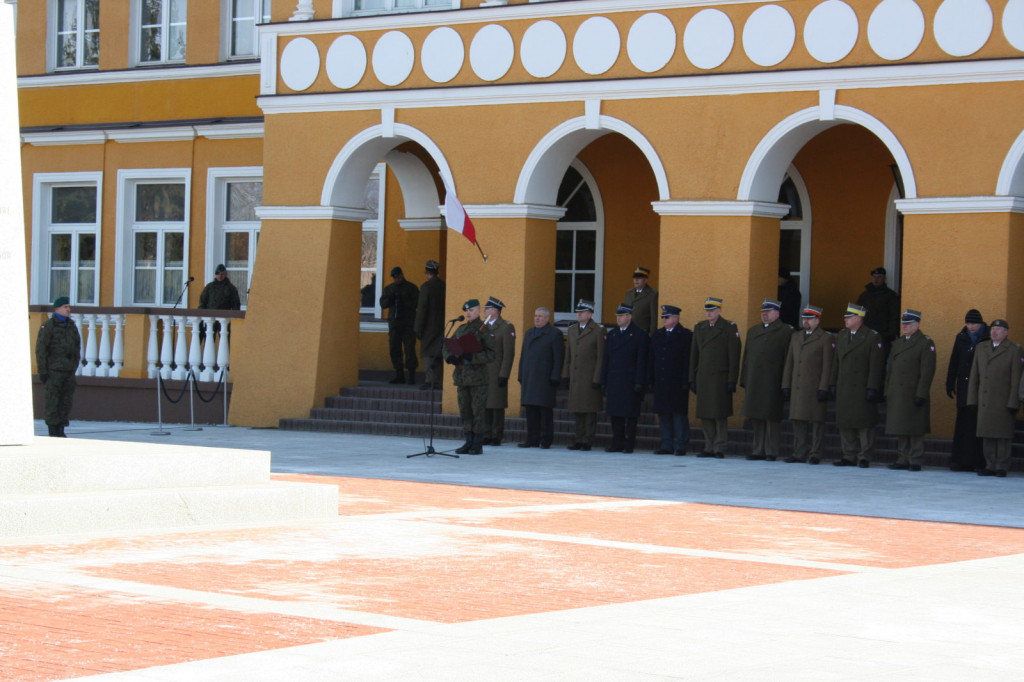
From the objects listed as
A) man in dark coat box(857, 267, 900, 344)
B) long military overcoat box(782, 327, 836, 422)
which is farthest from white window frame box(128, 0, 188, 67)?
long military overcoat box(782, 327, 836, 422)

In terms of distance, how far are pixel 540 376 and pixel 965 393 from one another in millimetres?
Result: 4853

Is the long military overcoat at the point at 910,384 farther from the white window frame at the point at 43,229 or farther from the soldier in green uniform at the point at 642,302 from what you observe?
the white window frame at the point at 43,229

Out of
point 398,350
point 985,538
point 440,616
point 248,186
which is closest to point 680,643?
point 440,616

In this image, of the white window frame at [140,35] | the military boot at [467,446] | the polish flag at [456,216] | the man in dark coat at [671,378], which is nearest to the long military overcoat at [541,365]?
the man in dark coat at [671,378]

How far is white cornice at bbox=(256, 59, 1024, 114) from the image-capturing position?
16516mm

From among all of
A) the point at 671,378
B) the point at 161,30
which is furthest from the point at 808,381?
the point at 161,30

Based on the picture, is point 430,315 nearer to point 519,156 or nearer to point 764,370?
point 519,156

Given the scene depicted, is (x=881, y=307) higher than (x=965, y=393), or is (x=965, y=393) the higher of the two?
(x=881, y=307)

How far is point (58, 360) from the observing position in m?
17.6

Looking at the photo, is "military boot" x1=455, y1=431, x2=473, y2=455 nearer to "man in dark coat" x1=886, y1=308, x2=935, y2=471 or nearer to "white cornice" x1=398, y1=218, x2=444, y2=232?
"man in dark coat" x1=886, y1=308, x2=935, y2=471

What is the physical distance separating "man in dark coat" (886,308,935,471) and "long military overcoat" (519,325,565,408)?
3947mm

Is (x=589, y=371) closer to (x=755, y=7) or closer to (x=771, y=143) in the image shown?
(x=771, y=143)

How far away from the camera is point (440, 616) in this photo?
729cm

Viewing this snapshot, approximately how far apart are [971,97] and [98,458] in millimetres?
10199
